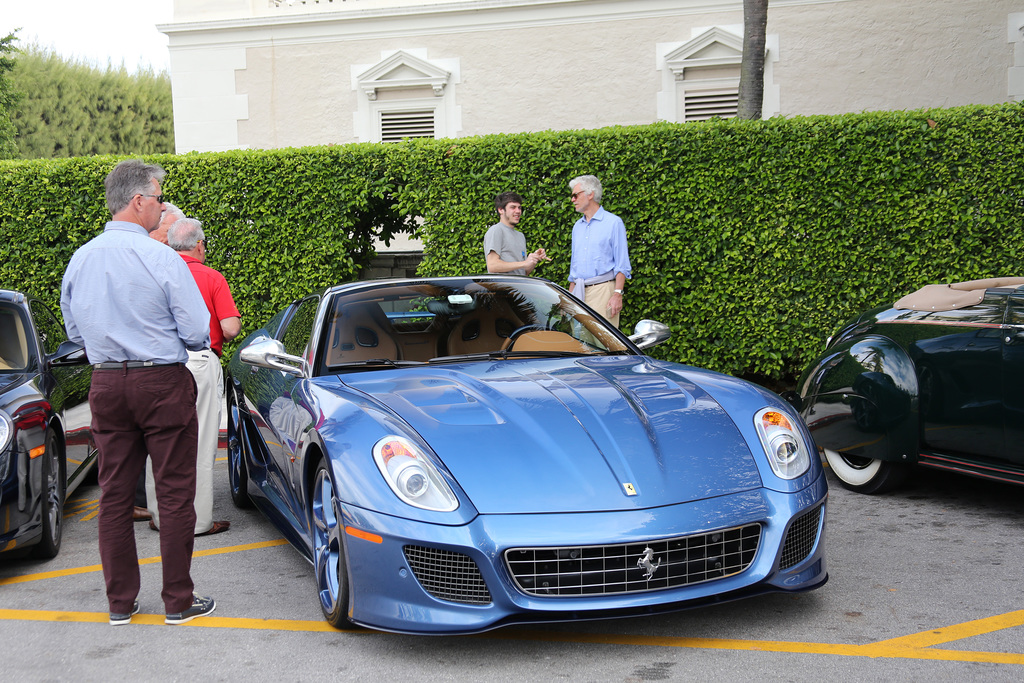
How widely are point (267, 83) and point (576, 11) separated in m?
5.13

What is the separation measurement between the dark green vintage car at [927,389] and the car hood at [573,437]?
1.78 metres

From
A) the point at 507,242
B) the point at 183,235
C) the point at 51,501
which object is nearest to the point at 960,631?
the point at 51,501

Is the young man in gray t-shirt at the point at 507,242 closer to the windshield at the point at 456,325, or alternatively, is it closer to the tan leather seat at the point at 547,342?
the windshield at the point at 456,325

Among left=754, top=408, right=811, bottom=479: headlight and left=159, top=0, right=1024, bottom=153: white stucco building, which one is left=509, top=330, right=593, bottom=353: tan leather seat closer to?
left=754, top=408, right=811, bottom=479: headlight

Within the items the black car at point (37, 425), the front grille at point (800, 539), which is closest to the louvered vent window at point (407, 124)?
the black car at point (37, 425)

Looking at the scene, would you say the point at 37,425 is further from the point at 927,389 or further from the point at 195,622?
the point at 927,389

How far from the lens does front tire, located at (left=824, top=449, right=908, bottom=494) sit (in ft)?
18.6

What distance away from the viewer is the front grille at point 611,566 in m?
3.23

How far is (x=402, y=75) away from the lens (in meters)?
15.4

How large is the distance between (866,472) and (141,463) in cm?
410

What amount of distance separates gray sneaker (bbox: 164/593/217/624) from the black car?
1.11 meters

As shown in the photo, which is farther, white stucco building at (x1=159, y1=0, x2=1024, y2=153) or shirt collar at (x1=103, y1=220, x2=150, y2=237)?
white stucco building at (x1=159, y1=0, x2=1024, y2=153)

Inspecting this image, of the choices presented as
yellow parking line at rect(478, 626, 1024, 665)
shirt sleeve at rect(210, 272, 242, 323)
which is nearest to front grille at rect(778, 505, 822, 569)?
yellow parking line at rect(478, 626, 1024, 665)

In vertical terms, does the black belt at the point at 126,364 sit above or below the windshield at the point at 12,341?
above
